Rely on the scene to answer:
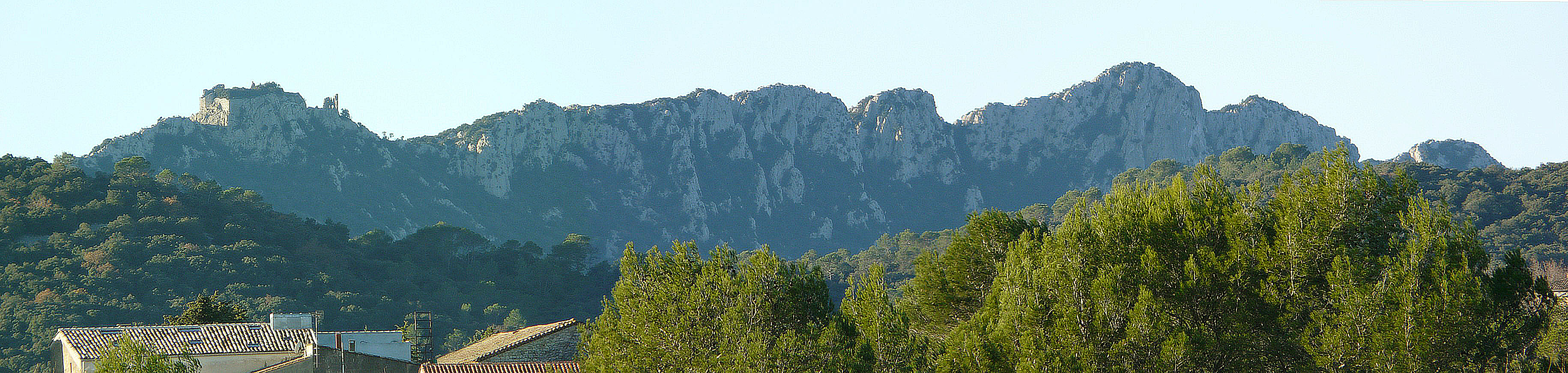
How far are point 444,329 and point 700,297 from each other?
88.1 metres

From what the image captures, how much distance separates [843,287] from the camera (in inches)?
5920

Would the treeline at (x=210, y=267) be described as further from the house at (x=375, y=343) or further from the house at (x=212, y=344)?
the house at (x=375, y=343)

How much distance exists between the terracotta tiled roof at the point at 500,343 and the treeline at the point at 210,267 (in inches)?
1478

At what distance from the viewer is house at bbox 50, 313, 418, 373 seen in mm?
42719

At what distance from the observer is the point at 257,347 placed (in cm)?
4859

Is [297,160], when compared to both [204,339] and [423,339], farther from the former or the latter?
[204,339]

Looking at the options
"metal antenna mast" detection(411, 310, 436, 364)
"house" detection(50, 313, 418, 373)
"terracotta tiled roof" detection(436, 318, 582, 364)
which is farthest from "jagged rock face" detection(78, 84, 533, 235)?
"house" detection(50, 313, 418, 373)

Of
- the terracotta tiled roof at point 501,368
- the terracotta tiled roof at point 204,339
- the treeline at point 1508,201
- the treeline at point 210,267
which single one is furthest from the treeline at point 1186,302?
the treeline at point 1508,201

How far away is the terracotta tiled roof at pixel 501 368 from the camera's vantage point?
142 feet

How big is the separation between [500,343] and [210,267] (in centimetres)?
6707

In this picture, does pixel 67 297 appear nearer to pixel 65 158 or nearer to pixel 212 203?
pixel 212 203

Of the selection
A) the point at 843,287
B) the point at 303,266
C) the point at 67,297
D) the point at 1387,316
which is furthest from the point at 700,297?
the point at 843,287

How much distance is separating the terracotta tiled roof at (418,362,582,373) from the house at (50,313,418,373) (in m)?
2.15

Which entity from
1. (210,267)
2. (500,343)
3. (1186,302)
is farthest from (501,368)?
(210,267)
